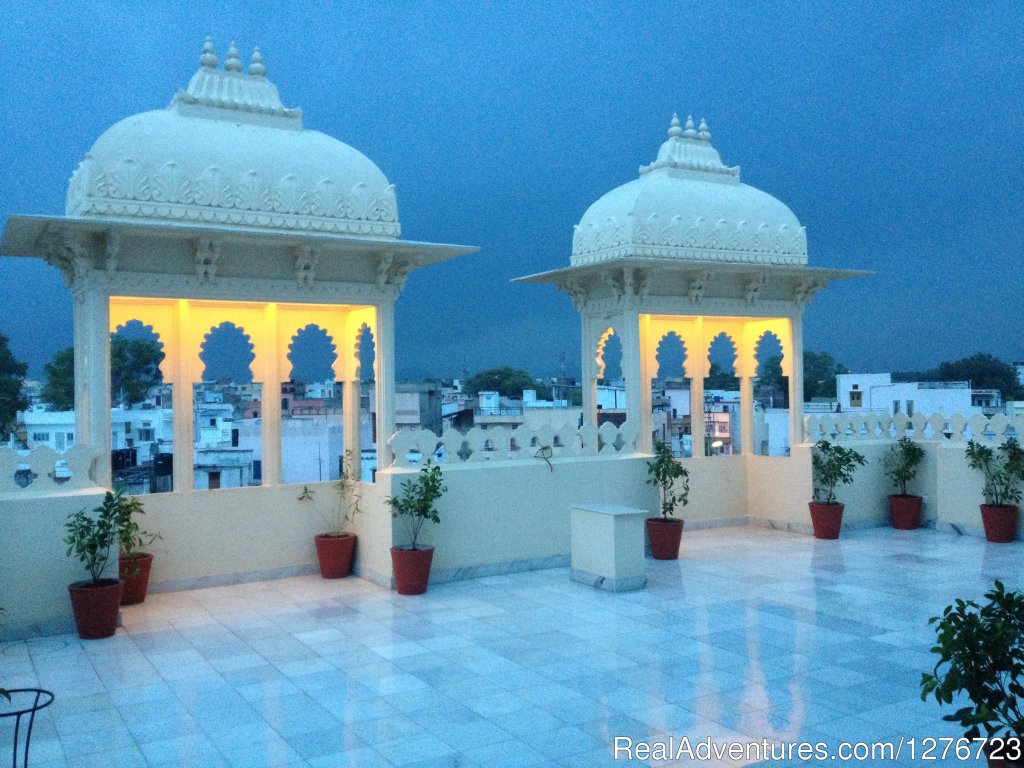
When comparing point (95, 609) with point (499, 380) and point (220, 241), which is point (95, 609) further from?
point (499, 380)

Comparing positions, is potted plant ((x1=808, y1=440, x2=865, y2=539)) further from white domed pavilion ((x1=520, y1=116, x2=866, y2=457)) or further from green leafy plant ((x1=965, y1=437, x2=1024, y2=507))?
green leafy plant ((x1=965, y1=437, x2=1024, y2=507))

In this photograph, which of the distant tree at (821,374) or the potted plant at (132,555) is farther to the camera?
the distant tree at (821,374)

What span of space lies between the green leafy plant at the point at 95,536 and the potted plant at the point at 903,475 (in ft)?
32.6

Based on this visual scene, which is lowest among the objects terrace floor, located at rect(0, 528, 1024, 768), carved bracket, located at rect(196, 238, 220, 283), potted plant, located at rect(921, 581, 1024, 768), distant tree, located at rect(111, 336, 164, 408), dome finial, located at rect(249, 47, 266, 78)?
terrace floor, located at rect(0, 528, 1024, 768)

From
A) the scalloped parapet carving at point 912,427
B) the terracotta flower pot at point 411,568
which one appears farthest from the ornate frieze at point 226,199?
the scalloped parapet carving at point 912,427

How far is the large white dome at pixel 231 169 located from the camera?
8.56m

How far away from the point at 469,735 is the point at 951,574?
641cm

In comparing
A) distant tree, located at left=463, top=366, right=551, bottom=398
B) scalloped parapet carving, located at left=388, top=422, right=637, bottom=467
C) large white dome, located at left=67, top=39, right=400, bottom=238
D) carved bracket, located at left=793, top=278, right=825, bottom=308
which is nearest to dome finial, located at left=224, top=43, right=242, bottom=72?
large white dome, located at left=67, top=39, right=400, bottom=238

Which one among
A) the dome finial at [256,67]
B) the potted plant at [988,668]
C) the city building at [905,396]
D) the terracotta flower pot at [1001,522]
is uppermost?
the dome finial at [256,67]

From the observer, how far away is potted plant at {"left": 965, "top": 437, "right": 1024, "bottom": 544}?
1124 cm

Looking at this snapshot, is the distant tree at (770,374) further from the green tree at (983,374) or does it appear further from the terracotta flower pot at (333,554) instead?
the terracotta flower pot at (333,554)

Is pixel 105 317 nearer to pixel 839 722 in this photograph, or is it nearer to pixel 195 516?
pixel 195 516

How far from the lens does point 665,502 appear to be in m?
10.9

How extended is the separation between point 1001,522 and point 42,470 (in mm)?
10770
